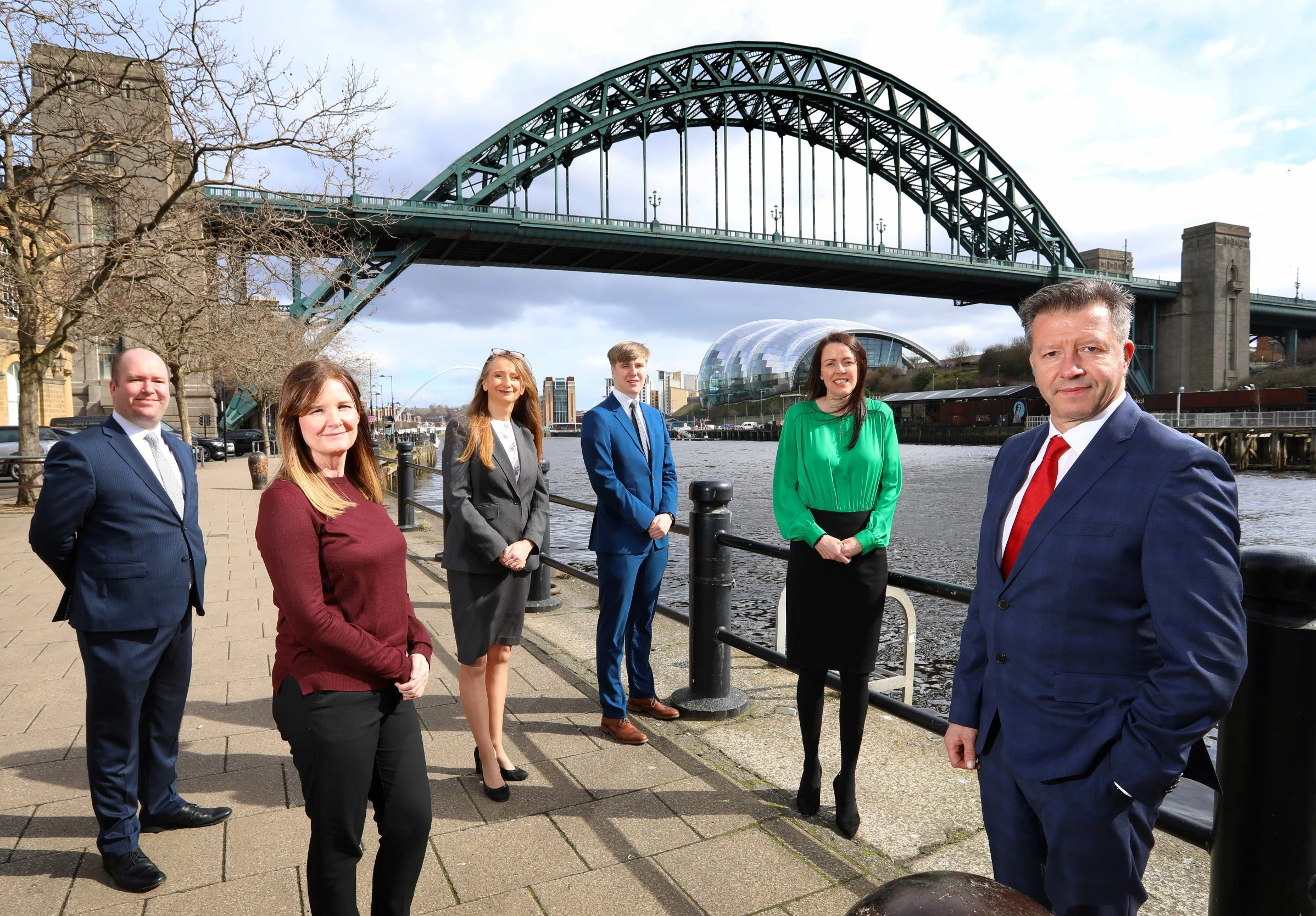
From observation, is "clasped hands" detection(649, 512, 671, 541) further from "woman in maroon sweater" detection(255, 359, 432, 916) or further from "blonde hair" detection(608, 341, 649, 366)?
"woman in maroon sweater" detection(255, 359, 432, 916)

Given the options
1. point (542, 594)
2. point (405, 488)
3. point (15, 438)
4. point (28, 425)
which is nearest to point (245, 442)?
point (15, 438)

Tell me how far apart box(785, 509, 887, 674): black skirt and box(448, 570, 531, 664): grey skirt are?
1040mm

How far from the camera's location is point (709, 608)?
3848mm

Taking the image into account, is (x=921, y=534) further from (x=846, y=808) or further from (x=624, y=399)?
(x=846, y=808)

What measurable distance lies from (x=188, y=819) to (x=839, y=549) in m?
2.43

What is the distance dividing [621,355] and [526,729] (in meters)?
1.76

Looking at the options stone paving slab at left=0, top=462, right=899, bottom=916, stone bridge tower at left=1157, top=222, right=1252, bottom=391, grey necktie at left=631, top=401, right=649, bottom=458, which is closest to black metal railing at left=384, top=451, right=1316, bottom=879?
stone paving slab at left=0, top=462, right=899, bottom=916

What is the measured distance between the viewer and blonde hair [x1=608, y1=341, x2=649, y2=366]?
3771 millimetres

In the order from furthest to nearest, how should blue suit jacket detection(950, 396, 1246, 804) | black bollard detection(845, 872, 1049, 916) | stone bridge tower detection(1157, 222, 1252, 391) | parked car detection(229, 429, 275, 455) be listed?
1. stone bridge tower detection(1157, 222, 1252, 391)
2. parked car detection(229, 429, 275, 455)
3. blue suit jacket detection(950, 396, 1246, 804)
4. black bollard detection(845, 872, 1049, 916)

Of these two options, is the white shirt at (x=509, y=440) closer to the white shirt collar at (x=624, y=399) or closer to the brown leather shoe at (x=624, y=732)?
the white shirt collar at (x=624, y=399)

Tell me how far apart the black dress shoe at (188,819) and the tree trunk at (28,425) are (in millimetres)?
13836

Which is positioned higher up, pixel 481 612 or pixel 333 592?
pixel 333 592

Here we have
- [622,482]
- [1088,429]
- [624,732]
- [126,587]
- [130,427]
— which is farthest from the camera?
[622,482]

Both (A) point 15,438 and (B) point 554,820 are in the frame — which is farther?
(A) point 15,438
